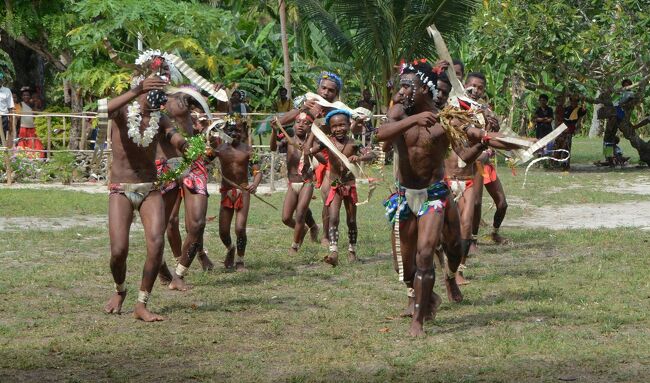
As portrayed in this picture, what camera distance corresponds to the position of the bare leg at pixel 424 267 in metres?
8.30

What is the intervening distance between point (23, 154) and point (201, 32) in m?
4.40

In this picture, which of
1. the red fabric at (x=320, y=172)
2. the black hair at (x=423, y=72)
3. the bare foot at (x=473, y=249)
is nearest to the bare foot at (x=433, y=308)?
the black hair at (x=423, y=72)

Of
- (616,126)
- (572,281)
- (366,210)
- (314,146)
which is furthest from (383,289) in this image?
(616,126)

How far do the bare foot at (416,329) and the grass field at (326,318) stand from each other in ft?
0.27

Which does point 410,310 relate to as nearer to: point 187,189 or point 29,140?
point 187,189

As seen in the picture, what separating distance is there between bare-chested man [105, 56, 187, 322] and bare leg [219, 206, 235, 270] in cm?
274

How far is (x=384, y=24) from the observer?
25.1 metres

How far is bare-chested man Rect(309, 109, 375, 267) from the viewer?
12195mm

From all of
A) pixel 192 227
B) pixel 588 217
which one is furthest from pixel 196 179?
pixel 588 217

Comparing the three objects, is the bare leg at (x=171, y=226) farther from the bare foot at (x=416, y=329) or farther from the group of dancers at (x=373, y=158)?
the bare foot at (x=416, y=329)

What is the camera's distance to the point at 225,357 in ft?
25.0

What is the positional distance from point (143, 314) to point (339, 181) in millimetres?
4054

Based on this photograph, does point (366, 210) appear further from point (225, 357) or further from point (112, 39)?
point (225, 357)

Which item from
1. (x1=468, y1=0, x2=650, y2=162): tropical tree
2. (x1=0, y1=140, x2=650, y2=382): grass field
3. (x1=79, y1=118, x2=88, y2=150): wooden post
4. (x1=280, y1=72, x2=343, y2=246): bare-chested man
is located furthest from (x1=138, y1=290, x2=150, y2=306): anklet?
(x1=468, y1=0, x2=650, y2=162): tropical tree
